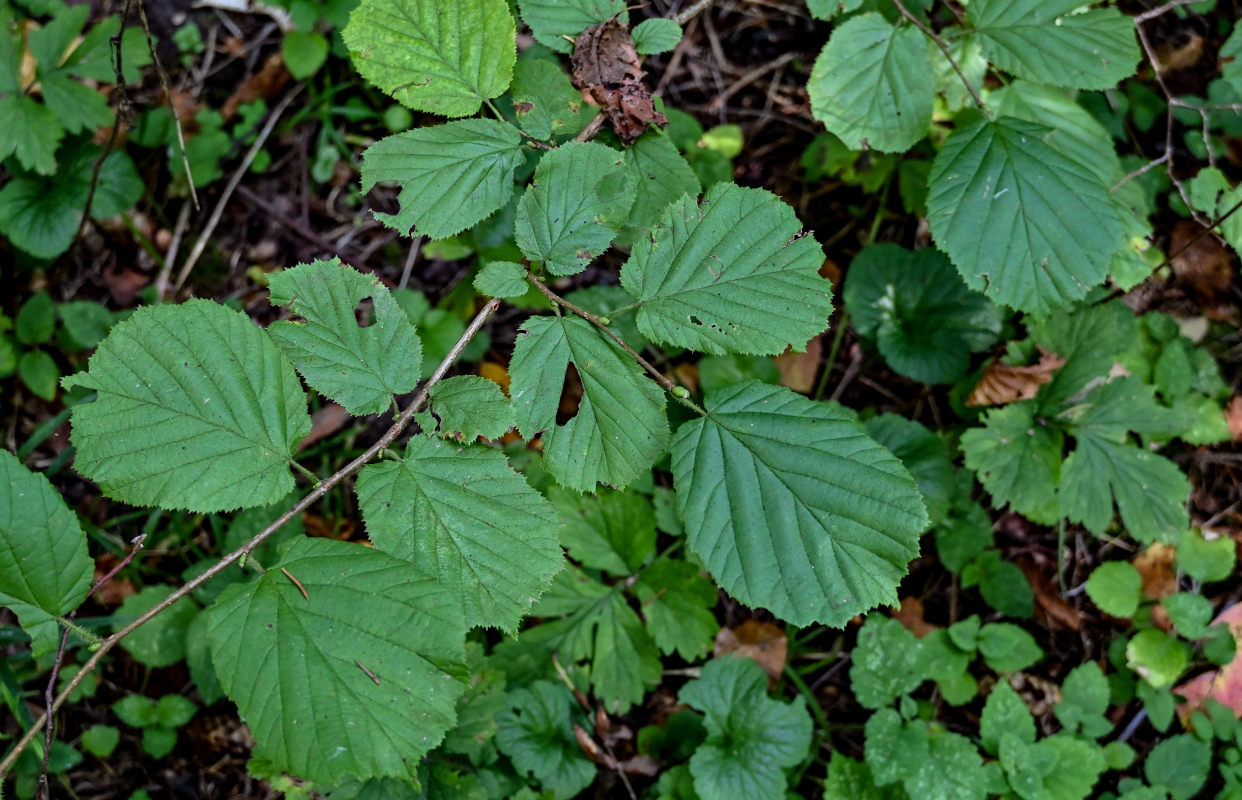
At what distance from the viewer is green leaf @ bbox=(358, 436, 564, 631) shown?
148 centimetres

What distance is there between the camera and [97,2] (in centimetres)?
320

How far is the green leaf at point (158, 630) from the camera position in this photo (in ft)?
8.12

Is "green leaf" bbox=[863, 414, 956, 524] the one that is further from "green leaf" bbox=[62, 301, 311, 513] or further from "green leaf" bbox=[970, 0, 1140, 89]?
"green leaf" bbox=[62, 301, 311, 513]

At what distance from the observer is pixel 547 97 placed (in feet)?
5.90

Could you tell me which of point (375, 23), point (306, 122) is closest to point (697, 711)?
point (375, 23)

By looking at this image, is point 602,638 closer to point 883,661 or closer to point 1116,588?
point 883,661

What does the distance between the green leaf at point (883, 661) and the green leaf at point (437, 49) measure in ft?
6.26

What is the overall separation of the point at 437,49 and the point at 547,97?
10.1 inches

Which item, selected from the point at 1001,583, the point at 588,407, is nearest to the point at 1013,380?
the point at 1001,583

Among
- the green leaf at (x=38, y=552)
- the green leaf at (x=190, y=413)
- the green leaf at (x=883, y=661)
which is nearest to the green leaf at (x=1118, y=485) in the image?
the green leaf at (x=883, y=661)

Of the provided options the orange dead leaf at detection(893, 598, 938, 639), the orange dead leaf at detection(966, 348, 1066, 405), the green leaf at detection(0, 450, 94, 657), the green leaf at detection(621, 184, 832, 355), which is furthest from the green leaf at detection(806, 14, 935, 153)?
the green leaf at detection(0, 450, 94, 657)

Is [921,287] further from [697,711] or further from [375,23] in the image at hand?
[375,23]

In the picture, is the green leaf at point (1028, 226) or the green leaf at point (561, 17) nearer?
the green leaf at point (561, 17)

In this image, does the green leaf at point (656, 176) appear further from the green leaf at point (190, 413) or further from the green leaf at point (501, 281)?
the green leaf at point (190, 413)
